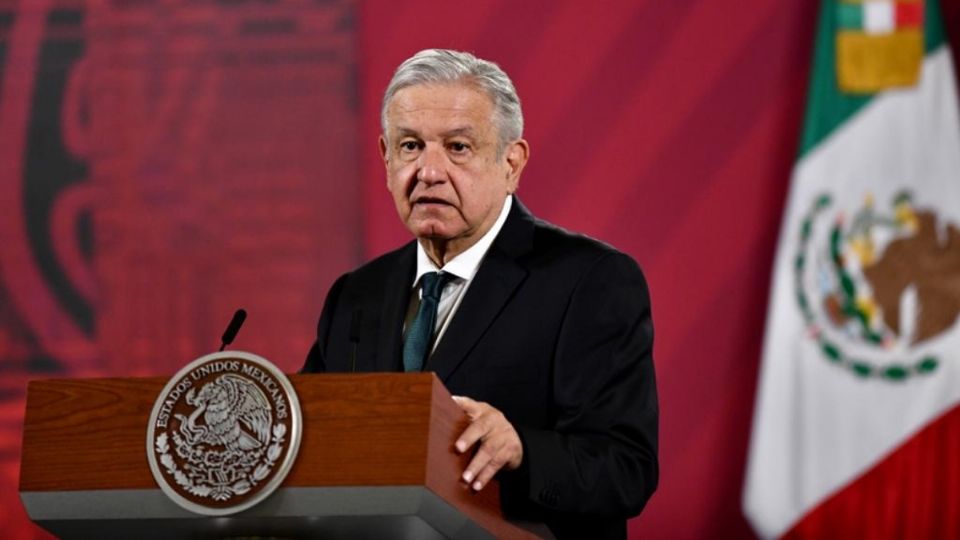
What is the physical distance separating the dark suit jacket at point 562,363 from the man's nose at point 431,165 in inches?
6.1

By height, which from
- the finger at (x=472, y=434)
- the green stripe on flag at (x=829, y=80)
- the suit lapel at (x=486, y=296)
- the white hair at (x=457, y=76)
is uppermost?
the green stripe on flag at (x=829, y=80)

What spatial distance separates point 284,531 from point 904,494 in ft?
8.62

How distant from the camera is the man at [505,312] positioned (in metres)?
2.06

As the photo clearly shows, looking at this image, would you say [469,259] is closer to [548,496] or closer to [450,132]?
[450,132]

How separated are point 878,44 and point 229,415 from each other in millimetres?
2830

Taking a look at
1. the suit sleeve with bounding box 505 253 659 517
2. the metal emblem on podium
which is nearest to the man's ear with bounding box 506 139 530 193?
the suit sleeve with bounding box 505 253 659 517

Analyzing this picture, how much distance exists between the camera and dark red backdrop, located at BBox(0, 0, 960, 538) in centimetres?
411

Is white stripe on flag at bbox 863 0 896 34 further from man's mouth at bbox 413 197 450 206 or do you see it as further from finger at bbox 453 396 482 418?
finger at bbox 453 396 482 418

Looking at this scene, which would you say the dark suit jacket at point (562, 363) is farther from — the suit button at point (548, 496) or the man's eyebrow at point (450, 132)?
the man's eyebrow at point (450, 132)

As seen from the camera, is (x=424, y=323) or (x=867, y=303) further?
(x=867, y=303)

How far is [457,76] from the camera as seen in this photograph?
7.39 feet

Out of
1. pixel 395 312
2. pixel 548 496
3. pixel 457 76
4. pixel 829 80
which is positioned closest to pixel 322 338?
pixel 395 312

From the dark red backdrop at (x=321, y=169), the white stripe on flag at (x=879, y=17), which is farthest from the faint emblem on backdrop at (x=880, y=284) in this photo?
the white stripe on flag at (x=879, y=17)

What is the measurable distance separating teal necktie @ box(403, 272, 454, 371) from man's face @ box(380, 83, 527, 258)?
7 cm
